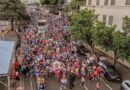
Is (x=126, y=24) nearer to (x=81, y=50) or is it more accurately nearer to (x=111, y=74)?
(x=111, y=74)

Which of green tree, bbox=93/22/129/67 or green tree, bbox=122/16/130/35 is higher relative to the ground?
green tree, bbox=122/16/130/35

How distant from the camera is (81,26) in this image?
34.7 m

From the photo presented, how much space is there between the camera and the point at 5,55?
12.1 metres

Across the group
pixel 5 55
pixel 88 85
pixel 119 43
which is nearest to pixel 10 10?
pixel 119 43

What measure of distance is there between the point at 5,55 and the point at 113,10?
26.7 metres

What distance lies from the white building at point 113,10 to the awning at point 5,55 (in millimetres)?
21562

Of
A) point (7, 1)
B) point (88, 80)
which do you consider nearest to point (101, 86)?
point (88, 80)

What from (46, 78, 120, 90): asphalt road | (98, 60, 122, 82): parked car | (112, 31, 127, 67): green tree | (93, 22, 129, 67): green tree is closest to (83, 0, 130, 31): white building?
(93, 22, 129, 67): green tree

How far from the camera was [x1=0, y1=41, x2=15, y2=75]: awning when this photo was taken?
10430 mm

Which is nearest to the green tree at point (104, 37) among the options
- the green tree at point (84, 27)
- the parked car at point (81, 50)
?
the green tree at point (84, 27)

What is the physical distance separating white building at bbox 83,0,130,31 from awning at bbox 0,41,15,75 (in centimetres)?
2156

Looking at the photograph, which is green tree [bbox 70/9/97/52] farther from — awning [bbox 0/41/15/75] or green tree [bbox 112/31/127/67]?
awning [bbox 0/41/15/75]

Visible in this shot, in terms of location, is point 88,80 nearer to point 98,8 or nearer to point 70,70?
point 70,70

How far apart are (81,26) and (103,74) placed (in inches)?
377
